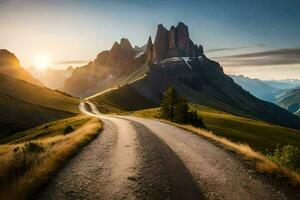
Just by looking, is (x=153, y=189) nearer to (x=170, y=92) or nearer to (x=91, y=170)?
(x=91, y=170)

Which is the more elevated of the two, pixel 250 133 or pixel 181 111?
pixel 181 111

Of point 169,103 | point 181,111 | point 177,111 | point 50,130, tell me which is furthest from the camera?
point 169,103

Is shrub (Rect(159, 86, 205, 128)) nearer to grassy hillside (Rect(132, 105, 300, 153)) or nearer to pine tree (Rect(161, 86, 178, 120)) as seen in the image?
pine tree (Rect(161, 86, 178, 120))

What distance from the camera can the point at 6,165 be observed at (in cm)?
1553

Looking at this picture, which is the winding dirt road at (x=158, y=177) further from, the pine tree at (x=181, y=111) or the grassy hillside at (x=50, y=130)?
the pine tree at (x=181, y=111)

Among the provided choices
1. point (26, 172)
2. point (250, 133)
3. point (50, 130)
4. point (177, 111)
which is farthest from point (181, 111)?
point (26, 172)

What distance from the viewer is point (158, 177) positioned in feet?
44.8

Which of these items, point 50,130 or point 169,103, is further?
point 169,103

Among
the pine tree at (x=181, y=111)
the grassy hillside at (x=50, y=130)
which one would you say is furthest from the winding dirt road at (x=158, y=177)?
the pine tree at (x=181, y=111)

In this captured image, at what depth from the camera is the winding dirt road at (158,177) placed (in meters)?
11.6

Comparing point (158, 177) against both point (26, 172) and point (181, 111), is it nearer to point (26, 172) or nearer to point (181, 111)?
point (26, 172)

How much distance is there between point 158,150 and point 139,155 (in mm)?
2133

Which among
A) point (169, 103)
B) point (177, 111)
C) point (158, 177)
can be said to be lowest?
point (158, 177)

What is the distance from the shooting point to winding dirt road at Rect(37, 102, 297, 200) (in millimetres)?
11570
